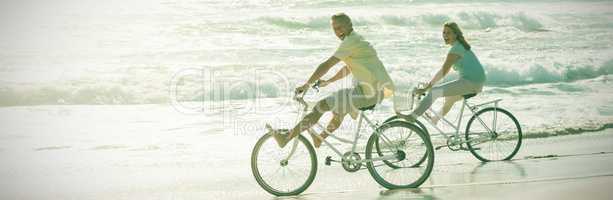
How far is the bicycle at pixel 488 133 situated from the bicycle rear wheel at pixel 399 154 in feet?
3.75

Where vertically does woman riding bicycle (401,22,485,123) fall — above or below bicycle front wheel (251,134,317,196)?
above

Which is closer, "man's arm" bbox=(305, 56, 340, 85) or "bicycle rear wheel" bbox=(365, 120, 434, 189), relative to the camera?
"man's arm" bbox=(305, 56, 340, 85)

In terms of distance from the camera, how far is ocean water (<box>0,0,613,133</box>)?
53.3 feet

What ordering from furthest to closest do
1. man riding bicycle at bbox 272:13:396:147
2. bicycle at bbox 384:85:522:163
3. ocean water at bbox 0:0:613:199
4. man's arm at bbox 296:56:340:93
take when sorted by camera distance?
ocean water at bbox 0:0:613:199 < bicycle at bbox 384:85:522:163 < man riding bicycle at bbox 272:13:396:147 < man's arm at bbox 296:56:340:93

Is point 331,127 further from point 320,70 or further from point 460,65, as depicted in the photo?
point 460,65

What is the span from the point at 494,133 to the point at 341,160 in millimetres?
2193

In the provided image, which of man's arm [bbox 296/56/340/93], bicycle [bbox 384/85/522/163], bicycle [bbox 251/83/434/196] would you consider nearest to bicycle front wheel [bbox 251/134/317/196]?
bicycle [bbox 251/83/434/196]

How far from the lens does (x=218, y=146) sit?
1032cm

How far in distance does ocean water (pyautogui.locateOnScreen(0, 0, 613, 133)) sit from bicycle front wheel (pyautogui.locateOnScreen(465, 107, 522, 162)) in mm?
2539

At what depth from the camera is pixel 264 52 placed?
79.1ft

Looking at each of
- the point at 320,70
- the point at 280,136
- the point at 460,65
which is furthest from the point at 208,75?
the point at 320,70

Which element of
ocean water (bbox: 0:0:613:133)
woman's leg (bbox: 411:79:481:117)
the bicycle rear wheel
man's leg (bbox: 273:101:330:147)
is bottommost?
the bicycle rear wheel

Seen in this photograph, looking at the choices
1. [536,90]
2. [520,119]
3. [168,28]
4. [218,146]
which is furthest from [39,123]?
[168,28]

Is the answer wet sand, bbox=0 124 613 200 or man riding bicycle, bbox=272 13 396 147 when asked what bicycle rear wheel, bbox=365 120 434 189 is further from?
man riding bicycle, bbox=272 13 396 147
